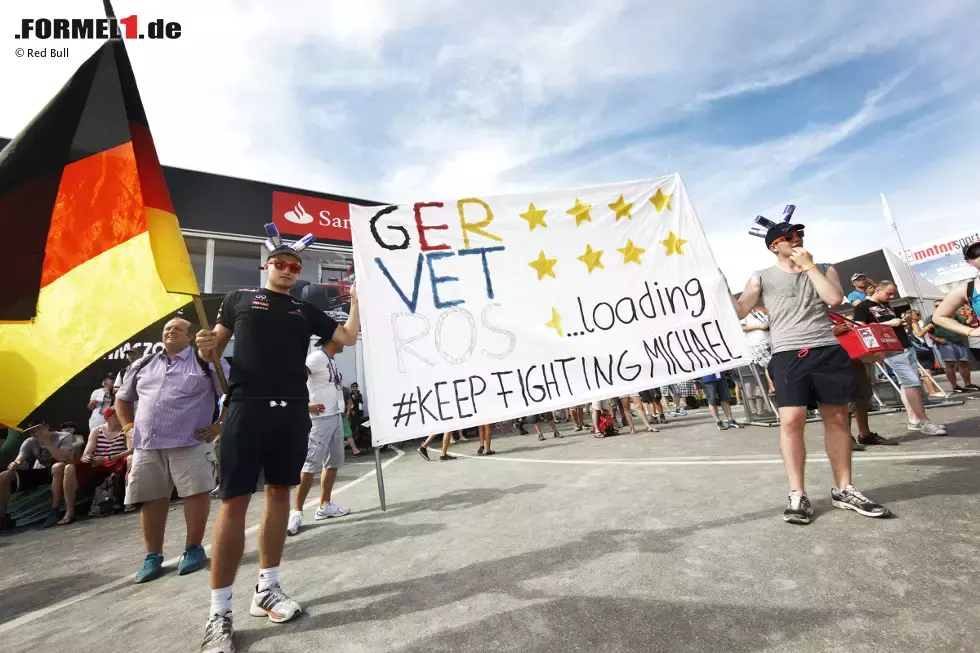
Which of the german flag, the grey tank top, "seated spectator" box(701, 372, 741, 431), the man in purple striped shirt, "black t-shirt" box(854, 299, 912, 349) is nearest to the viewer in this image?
the german flag

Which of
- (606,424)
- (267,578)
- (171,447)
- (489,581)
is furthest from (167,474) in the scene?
(606,424)

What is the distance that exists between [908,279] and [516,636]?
2053cm

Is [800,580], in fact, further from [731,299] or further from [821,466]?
[821,466]

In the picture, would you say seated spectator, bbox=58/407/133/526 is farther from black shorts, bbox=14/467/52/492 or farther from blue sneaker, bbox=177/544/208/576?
blue sneaker, bbox=177/544/208/576

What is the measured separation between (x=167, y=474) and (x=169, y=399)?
2.05 ft

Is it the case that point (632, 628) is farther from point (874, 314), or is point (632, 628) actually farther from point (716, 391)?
point (716, 391)

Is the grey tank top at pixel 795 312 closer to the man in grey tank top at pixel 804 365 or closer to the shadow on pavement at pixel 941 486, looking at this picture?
the man in grey tank top at pixel 804 365

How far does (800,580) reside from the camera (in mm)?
1941

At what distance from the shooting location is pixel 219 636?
1.99 m

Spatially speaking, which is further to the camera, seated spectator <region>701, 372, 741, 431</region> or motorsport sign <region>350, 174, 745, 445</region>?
seated spectator <region>701, 372, 741, 431</region>

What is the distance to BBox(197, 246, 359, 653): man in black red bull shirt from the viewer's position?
86.3 inches

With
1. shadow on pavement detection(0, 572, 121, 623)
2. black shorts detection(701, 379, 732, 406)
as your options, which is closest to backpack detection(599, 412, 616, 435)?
black shorts detection(701, 379, 732, 406)

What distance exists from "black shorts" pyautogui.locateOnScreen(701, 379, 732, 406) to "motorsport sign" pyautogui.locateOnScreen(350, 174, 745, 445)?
474cm

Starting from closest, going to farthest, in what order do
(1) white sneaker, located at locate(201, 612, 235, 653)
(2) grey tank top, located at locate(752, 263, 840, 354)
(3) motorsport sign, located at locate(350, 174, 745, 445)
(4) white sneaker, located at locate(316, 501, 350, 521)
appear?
(1) white sneaker, located at locate(201, 612, 235, 653) < (2) grey tank top, located at locate(752, 263, 840, 354) < (3) motorsport sign, located at locate(350, 174, 745, 445) < (4) white sneaker, located at locate(316, 501, 350, 521)
